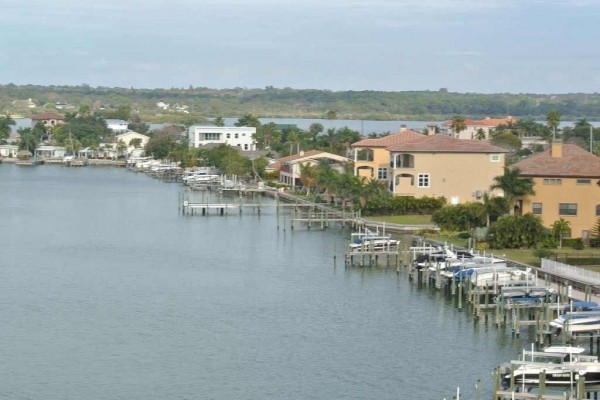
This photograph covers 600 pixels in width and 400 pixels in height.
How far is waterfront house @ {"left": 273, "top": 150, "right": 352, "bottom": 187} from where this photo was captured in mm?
90556

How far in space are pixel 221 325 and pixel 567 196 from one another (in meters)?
21.4

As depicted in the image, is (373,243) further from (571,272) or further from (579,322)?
(579,322)

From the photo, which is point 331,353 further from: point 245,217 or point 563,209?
point 245,217

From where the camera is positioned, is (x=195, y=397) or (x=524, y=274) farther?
(x=524, y=274)

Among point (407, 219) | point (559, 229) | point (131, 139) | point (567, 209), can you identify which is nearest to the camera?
point (559, 229)

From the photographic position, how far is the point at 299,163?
92812 millimetres

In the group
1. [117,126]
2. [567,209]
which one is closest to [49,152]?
[117,126]

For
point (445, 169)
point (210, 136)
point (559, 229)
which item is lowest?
point (559, 229)

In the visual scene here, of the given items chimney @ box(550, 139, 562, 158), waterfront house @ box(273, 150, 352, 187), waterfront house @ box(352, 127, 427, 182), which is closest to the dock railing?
chimney @ box(550, 139, 562, 158)

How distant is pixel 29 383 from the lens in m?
33.6

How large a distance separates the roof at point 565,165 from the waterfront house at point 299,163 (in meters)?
29.5

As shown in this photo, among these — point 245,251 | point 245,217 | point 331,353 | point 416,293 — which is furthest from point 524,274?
point 245,217

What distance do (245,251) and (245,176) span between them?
44658 mm

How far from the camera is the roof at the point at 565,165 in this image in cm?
5638
